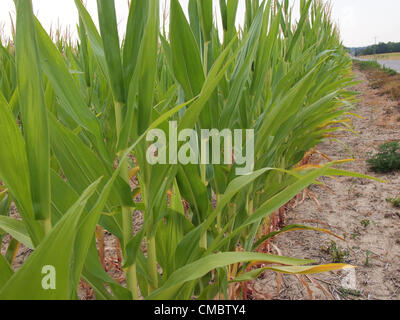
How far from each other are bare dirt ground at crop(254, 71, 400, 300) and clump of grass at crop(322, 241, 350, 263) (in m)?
0.01

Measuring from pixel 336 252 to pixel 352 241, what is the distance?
0.68ft

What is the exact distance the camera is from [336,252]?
3.84 feet

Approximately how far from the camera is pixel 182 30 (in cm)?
48

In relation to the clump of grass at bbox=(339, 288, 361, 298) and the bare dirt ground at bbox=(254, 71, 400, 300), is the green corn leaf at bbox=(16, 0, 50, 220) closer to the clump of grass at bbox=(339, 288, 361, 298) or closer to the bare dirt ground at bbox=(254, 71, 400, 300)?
the bare dirt ground at bbox=(254, 71, 400, 300)

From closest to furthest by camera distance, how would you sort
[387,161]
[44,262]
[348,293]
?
1. [44,262]
2. [348,293]
3. [387,161]

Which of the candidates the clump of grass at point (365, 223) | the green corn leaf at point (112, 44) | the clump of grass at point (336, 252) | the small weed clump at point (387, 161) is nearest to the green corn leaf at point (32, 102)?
the green corn leaf at point (112, 44)

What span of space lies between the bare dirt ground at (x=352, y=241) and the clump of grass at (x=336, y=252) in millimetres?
13

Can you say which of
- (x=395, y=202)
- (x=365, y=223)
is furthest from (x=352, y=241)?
(x=395, y=202)

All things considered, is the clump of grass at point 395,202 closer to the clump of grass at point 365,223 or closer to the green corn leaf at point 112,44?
the clump of grass at point 365,223

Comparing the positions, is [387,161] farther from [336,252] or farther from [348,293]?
[348,293]

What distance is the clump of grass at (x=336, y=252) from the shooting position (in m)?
1.16
